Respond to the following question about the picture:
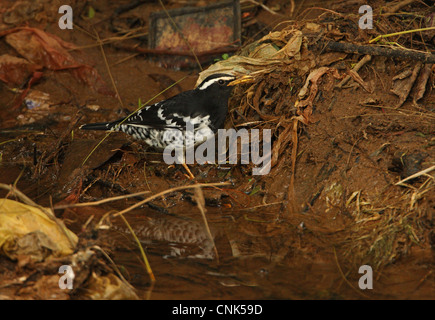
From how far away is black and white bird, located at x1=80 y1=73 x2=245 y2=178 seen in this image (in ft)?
18.1

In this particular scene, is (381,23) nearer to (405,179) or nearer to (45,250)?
(405,179)

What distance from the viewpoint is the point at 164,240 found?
454 centimetres

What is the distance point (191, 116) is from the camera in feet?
18.2

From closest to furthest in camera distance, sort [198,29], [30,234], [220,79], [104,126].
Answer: [30,234] < [220,79] < [104,126] < [198,29]

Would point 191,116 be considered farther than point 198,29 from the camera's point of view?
No

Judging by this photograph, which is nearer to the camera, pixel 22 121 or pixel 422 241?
pixel 422 241

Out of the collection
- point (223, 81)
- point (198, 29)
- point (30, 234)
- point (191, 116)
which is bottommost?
point (30, 234)

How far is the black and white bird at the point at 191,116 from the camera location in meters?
5.53

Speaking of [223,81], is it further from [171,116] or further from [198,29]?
[198,29]

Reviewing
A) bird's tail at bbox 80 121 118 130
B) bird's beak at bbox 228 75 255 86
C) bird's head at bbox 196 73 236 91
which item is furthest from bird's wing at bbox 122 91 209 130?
bird's beak at bbox 228 75 255 86

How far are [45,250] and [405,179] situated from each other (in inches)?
108

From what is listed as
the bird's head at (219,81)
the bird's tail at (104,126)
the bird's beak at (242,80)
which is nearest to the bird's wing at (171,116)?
the bird's tail at (104,126)

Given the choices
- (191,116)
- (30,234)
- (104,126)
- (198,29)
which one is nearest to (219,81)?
(191,116)

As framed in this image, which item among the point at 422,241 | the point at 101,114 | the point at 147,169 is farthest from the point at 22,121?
the point at 422,241
